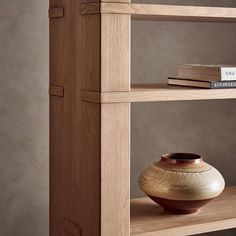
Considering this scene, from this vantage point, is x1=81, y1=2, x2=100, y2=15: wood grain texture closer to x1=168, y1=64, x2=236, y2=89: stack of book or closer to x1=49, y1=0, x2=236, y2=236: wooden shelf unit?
x1=49, y1=0, x2=236, y2=236: wooden shelf unit

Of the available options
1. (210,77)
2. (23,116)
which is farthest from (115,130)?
(23,116)

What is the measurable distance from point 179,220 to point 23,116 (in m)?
0.73

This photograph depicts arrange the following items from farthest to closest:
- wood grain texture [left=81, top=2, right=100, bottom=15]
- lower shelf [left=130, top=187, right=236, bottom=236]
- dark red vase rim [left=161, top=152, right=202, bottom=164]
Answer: dark red vase rim [left=161, top=152, right=202, bottom=164]
lower shelf [left=130, top=187, right=236, bottom=236]
wood grain texture [left=81, top=2, right=100, bottom=15]

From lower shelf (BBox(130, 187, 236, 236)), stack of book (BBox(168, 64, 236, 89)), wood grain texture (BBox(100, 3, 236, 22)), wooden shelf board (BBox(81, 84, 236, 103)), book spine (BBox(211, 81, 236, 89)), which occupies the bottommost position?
lower shelf (BBox(130, 187, 236, 236))

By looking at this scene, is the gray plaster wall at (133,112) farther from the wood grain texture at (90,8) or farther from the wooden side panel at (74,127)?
the wood grain texture at (90,8)

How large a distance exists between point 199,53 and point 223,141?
44cm

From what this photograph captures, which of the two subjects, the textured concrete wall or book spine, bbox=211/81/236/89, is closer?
book spine, bbox=211/81/236/89

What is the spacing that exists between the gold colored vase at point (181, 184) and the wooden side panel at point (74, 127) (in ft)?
0.90

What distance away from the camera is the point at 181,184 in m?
1.97

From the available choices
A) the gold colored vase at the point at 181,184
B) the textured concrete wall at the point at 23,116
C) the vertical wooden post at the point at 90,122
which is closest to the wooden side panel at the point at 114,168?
the vertical wooden post at the point at 90,122

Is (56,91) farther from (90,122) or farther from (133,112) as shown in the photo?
(133,112)

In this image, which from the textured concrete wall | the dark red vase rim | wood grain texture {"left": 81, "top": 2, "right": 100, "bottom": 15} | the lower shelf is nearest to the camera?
wood grain texture {"left": 81, "top": 2, "right": 100, "bottom": 15}

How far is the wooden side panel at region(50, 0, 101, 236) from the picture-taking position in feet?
5.84

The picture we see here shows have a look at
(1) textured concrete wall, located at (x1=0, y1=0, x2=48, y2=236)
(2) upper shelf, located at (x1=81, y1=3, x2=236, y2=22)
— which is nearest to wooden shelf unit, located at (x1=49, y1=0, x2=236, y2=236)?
(2) upper shelf, located at (x1=81, y1=3, x2=236, y2=22)
